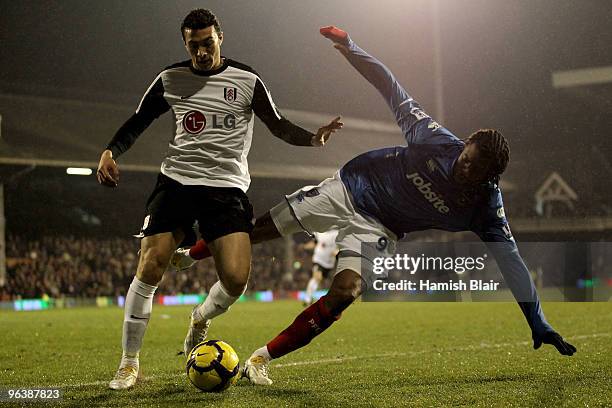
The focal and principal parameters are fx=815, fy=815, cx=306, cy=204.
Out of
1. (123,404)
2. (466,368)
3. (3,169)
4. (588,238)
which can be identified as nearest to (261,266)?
(3,169)

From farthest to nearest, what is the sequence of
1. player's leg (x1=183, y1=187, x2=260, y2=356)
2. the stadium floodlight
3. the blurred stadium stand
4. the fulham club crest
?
1. the stadium floodlight
2. the blurred stadium stand
3. the fulham club crest
4. player's leg (x1=183, y1=187, x2=260, y2=356)

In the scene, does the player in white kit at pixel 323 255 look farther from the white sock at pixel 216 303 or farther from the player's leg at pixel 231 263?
the player's leg at pixel 231 263

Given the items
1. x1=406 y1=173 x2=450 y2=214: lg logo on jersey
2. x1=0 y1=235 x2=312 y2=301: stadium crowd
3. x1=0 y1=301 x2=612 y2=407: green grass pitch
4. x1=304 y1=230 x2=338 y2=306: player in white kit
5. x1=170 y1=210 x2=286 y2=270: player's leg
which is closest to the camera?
x1=0 y1=301 x2=612 y2=407: green grass pitch

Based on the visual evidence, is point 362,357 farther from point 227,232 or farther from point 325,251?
point 325,251

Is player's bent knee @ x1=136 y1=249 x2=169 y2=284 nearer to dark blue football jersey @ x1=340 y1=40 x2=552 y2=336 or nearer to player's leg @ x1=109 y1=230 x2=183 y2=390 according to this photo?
player's leg @ x1=109 y1=230 x2=183 y2=390

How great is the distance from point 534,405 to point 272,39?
1229 centimetres

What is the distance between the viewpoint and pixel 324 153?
718 inches

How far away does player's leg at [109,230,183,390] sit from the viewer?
4.35 meters

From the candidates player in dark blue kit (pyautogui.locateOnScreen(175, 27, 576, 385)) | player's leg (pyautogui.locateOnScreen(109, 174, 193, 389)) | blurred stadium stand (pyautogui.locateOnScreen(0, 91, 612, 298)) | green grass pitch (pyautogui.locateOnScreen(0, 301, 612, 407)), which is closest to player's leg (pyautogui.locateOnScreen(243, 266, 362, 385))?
player in dark blue kit (pyautogui.locateOnScreen(175, 27, 576, 385))

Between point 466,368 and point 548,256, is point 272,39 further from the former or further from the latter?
point 466,368

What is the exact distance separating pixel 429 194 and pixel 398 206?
0.21 m

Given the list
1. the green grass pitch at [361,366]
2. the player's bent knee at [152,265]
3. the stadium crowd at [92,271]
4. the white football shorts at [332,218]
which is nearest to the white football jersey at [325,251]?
the green grass pitch at [361,366]

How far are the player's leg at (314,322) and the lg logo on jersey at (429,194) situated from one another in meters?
0.66

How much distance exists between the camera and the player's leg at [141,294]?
4.35 meters
